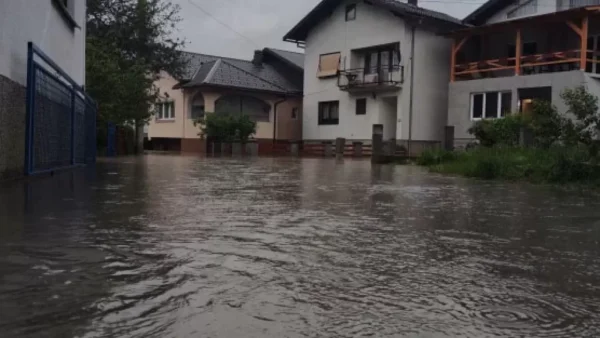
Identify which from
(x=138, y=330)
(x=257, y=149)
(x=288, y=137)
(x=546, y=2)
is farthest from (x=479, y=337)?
(x=288, y=137)

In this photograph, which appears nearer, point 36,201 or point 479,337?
point 479,337

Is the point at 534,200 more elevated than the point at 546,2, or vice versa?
the point at 546,2

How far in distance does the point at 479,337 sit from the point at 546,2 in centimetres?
2894

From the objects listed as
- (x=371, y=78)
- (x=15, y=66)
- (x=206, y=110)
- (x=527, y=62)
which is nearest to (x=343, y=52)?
(x=371, y=78)

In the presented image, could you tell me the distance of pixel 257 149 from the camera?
34.3m

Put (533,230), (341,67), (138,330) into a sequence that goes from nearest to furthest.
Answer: (138,330), (533,230), (341,67)

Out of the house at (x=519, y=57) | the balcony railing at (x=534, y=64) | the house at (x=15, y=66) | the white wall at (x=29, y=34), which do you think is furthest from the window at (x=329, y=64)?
the house at (x=15, y=66)

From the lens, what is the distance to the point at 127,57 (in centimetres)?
3148

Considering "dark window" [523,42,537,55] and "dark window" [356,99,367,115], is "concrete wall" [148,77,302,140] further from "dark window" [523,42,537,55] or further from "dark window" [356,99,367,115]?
"dark window" [523,42,537,55]

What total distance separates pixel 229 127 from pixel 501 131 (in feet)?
60.3

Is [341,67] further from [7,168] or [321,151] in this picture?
[7,168]

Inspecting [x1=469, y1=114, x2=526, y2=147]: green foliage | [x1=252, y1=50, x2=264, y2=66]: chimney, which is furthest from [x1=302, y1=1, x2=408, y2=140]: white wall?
[x1=469, y1=114, x2=526, y2=147]: green foliage

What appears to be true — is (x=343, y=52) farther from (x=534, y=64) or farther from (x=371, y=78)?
(x=534, y=64)

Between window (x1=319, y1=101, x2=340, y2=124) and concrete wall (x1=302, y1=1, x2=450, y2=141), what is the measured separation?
0.32m
